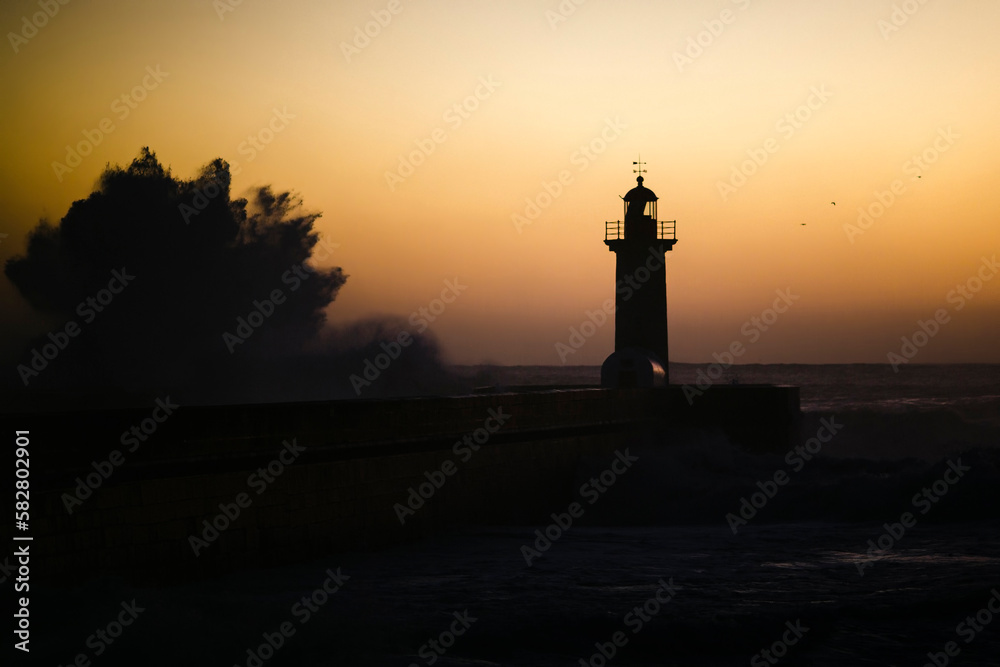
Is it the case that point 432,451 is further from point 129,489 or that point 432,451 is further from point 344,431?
point 129,489

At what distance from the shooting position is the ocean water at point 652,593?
7.27 meters

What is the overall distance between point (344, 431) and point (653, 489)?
7081 mm

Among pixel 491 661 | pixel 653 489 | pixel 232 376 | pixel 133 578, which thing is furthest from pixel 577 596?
pixel 232 376
